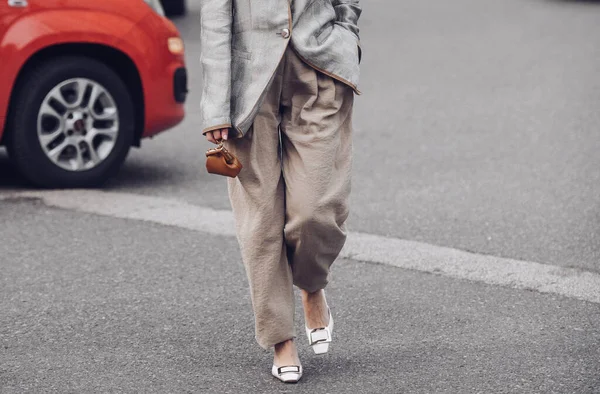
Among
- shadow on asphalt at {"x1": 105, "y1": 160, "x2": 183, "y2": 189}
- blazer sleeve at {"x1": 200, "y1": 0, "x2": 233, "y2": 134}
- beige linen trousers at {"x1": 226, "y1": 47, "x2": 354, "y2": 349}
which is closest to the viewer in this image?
blazer sleeve at {"x1": 200, "y1": 0, "x2": 233, "y2": 134}

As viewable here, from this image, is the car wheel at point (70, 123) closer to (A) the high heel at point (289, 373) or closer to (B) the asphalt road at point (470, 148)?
(B) the asphalt road at point (470, 148)

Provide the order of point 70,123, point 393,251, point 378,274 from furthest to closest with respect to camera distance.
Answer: point 70,123 → point 393,251 → point 378,274

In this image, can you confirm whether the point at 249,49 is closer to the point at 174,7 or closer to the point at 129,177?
the point at 129,177

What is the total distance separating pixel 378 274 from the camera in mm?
5496

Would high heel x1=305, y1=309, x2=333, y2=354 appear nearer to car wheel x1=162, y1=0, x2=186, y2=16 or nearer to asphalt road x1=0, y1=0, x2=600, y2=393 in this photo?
asphalt road x1=0, y1=0, x2=600, y2=393

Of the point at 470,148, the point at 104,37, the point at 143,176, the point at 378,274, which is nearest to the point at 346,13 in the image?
the point at 378,274

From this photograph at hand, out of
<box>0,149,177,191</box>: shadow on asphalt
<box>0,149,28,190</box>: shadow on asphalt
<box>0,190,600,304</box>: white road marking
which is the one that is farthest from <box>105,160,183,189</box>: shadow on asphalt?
<box>0,149,28,190</box>: shadow on asphalt

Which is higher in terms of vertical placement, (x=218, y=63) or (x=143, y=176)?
(x=218, y=63)

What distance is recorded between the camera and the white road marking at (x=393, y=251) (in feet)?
17.5

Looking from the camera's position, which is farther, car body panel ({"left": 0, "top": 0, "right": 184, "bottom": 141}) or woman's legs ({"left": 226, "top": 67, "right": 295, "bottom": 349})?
car body panel ({"left": 0, "top": 0, "right": 184, "bottom": 141})

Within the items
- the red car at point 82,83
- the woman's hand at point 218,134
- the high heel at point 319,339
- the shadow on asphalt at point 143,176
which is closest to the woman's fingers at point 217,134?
the woman's hand at point 218,134

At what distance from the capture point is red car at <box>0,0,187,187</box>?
277 inches

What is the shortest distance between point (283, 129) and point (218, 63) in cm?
34

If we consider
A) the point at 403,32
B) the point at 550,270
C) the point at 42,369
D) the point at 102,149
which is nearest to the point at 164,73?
the point at 102,149
